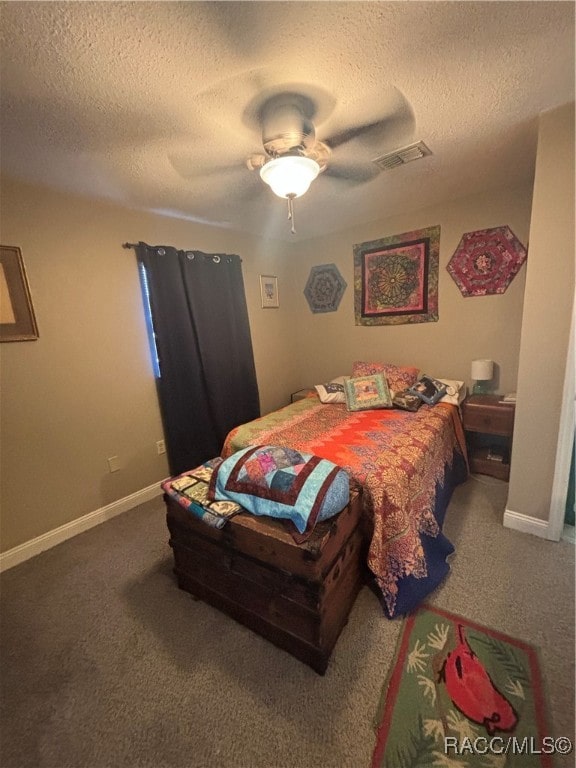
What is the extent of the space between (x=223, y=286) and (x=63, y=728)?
9.52ft

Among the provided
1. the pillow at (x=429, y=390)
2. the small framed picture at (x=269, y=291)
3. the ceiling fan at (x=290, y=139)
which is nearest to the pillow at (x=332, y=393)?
the pillow at (x=429, y=390)

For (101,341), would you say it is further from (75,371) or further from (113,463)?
(113,463)

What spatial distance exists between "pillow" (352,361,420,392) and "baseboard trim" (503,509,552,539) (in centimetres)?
123

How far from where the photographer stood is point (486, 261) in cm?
263

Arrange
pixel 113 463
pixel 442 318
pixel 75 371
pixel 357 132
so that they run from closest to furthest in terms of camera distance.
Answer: pixel 357 132, pixel 75 371, pixel 113 463, pixel 442 318

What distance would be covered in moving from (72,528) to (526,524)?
10.2 ft

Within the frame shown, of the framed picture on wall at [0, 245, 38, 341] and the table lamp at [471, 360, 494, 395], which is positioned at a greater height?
the framed picture on wall at [0, 245, 38, 341]

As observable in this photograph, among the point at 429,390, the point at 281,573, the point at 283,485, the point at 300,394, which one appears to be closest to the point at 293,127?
the point at 283,485

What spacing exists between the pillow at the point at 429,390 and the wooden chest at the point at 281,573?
1476 mm

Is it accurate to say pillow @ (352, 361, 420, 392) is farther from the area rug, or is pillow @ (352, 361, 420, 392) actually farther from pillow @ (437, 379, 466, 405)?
the area rug

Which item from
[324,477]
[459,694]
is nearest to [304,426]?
[324,477]

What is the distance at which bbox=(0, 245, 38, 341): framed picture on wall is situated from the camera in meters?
1.84

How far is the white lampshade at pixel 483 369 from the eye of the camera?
261 centimetres

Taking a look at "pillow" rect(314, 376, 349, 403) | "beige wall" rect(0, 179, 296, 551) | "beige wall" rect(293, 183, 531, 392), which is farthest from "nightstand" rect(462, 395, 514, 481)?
"beige wall" rect(0, 179, 296, 551)
